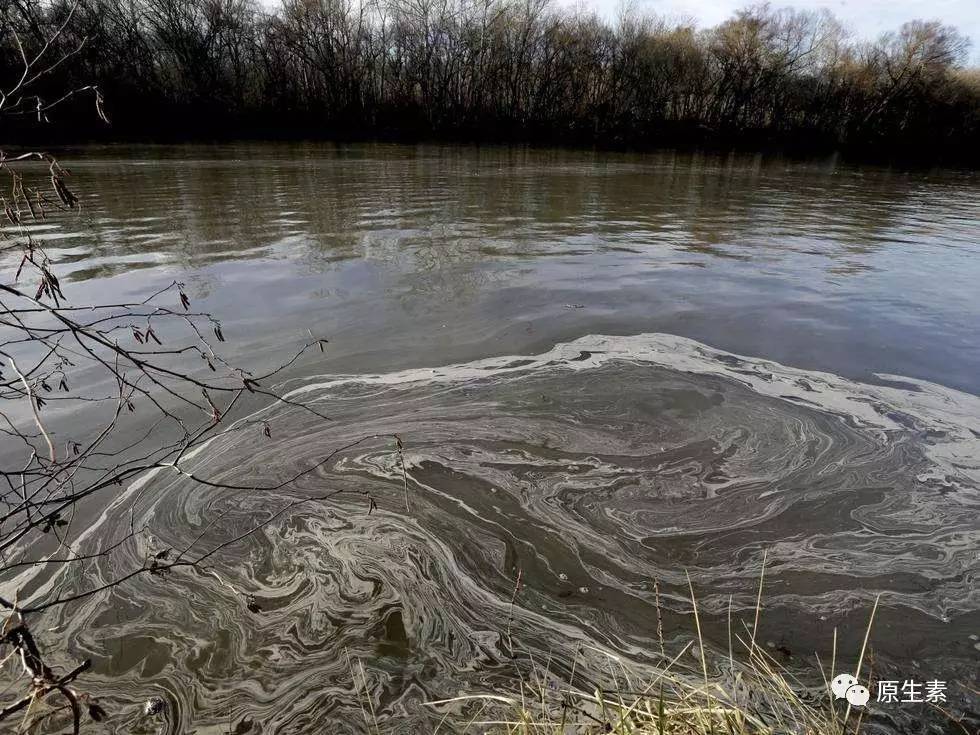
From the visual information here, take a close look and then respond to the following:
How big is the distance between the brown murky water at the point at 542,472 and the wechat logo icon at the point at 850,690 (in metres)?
0.06

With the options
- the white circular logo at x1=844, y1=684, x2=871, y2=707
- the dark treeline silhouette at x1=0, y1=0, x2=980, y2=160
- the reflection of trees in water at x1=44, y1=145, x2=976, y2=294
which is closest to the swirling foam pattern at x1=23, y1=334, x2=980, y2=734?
the white circular logo at x1=844, y1=684, x2=871, y2=707

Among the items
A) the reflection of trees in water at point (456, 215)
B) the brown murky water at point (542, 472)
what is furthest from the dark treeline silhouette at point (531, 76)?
the brown murky water at point (542, 472)

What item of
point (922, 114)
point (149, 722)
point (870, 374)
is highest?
point (922, 114)

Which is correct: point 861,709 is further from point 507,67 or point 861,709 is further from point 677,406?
point 507,67

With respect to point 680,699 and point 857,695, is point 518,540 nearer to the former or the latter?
point 680,699

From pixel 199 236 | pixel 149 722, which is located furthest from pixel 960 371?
pixel 199 236

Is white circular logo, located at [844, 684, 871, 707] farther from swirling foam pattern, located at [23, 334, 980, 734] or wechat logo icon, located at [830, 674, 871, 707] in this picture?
swirling foam pattern, located at [23, 334, 980, 734]

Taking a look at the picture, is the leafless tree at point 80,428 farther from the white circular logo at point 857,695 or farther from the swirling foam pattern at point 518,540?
the white circular logo at point 857,695

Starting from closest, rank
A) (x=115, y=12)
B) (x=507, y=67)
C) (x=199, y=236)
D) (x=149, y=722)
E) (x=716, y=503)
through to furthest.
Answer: (x=149, y=722) → (x=716, y=503) → (x=199, y=236) → (x=115, y=12) → (x=507, y=67)

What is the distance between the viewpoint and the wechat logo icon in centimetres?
152

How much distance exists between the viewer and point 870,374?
10.9 feet

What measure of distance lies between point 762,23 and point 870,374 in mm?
36177

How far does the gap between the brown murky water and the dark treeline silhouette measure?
23.2m

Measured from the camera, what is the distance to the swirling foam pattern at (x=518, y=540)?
64.1 inches
